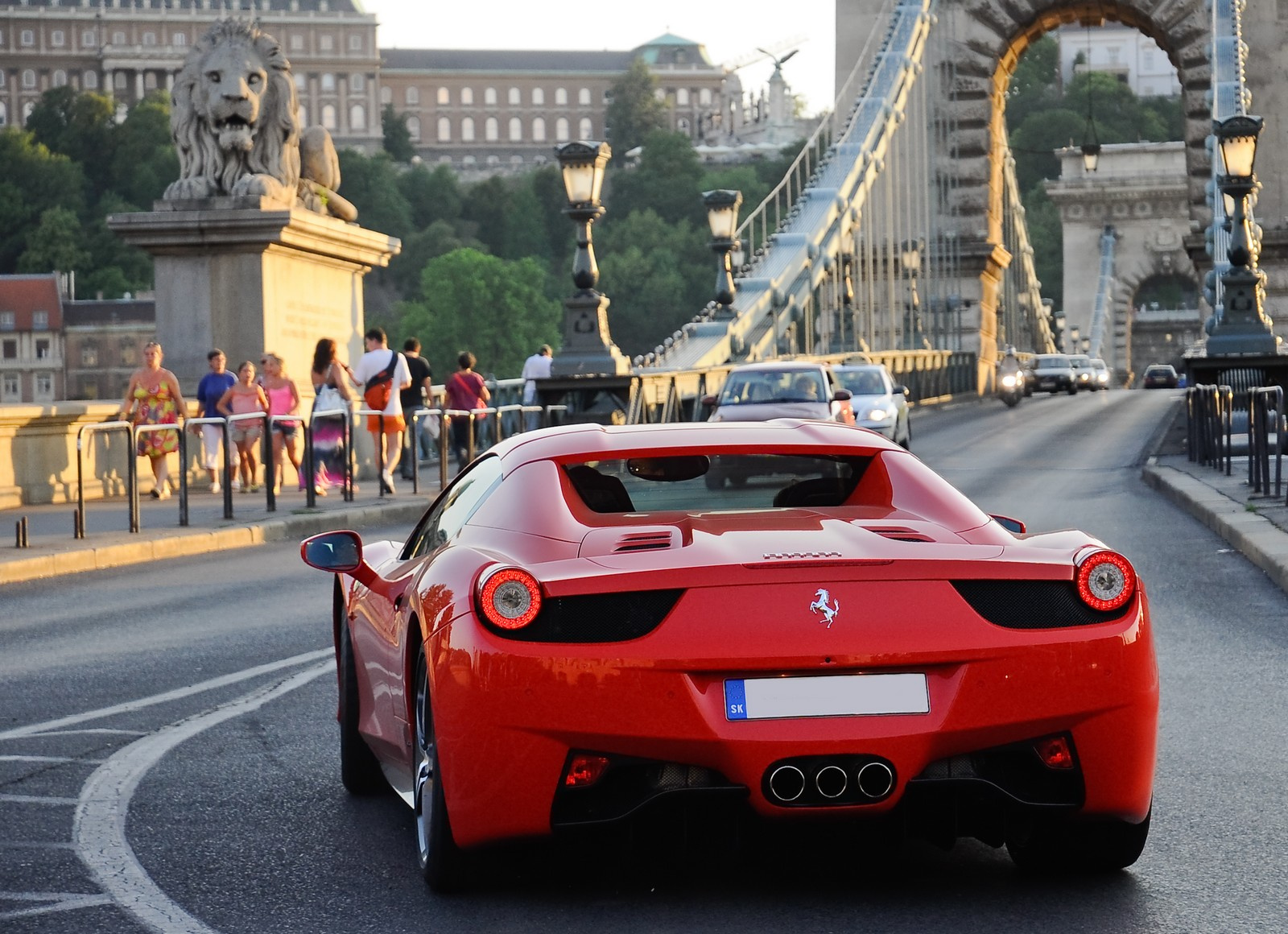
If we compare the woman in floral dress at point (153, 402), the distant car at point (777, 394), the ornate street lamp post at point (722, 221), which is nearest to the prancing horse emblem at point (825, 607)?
the woman in floral dress at point (153, 402)

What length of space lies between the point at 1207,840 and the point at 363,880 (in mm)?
2094

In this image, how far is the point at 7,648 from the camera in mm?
10266

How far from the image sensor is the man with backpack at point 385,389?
2134 centimetres

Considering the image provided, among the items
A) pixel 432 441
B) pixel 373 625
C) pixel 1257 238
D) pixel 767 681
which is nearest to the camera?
pixel 767 681

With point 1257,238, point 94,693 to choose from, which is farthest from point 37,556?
point 1257,238

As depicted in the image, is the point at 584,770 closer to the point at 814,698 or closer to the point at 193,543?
the point at 814,698

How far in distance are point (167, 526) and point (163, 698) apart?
9.13 metres

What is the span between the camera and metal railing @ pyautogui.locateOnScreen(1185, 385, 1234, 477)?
21.4 metres

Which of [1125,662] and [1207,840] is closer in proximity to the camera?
[1125,662]

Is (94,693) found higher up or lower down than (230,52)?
lower down

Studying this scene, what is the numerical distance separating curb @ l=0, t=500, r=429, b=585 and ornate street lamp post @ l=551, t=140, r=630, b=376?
5.31 m

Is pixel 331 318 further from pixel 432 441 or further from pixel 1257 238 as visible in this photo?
pixel 1257 238

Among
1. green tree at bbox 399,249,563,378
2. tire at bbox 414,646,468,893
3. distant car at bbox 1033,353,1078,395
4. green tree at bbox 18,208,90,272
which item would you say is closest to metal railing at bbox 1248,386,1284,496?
tire at bbox 414,646,468,893

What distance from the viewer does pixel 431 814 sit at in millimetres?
5008
